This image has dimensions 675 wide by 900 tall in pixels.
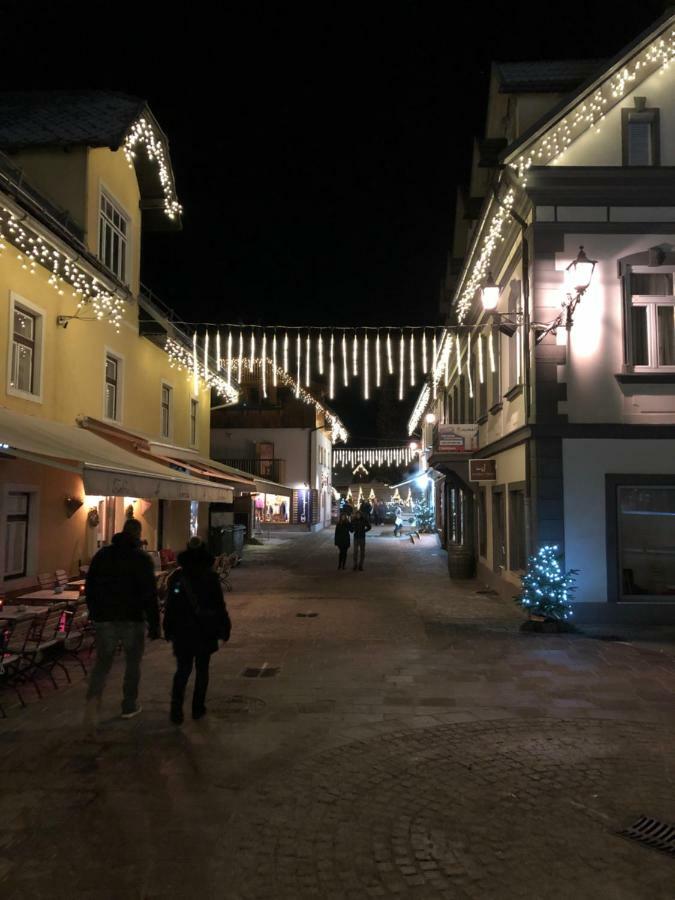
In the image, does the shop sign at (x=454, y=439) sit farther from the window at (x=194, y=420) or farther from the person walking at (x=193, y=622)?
the person walking at (x=193, y=622)

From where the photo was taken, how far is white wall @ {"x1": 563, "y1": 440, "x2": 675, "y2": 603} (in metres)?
11.0

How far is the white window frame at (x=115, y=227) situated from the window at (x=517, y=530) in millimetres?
8987

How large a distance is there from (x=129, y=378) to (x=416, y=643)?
31.2 feet

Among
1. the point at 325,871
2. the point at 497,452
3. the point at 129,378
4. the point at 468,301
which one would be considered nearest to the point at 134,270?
the point at 129,378

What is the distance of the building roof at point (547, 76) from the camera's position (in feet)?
41.2

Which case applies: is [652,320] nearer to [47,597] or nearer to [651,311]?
[651,311]

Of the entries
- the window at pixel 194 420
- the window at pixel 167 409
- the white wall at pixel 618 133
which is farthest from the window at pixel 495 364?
the window at pixel 194 420

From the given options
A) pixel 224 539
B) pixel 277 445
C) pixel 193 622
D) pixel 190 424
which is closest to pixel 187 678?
pixel 193 622

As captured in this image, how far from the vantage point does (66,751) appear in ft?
18.3

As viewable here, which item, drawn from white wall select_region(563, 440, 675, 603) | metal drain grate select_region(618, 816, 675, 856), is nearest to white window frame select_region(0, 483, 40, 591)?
white wall select_region(563, 440, 675, 603)

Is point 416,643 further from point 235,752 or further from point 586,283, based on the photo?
point 586,283

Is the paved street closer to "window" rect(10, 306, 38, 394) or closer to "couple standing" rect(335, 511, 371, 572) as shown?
"window" rect(10, 306, 38, 394)

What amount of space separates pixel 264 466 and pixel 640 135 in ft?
97.1

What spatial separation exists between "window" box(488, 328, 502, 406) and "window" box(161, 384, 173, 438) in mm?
8965
